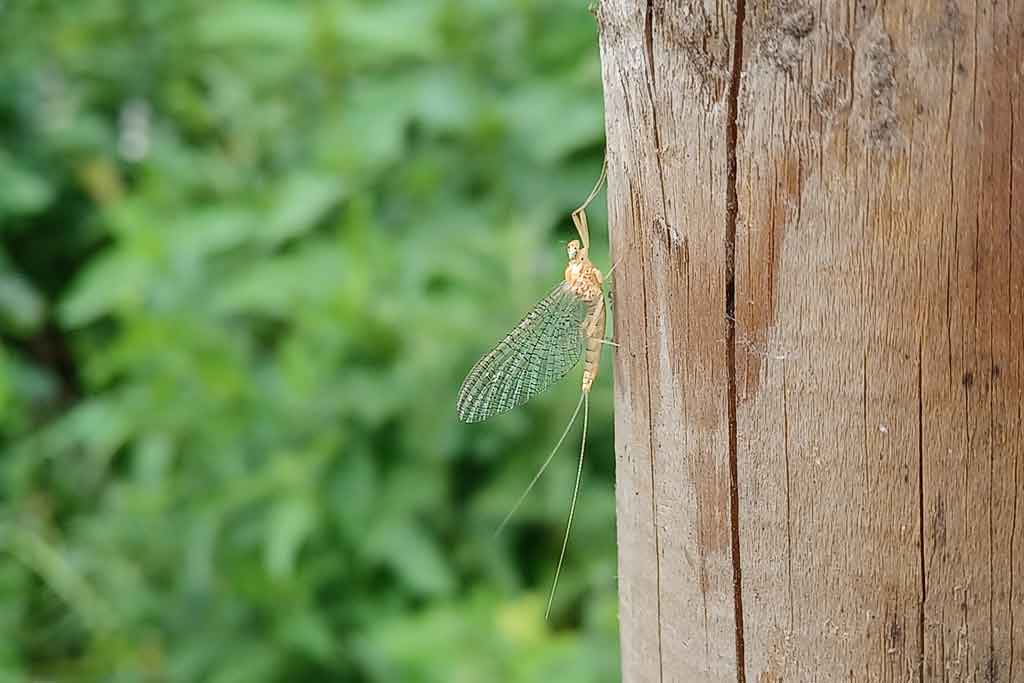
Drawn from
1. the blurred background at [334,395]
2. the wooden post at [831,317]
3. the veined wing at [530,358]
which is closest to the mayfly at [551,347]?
the veined wing at [530,358]

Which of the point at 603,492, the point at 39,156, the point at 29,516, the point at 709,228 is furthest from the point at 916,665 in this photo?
the point at 39,156

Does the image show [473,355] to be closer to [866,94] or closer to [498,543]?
[498,543]

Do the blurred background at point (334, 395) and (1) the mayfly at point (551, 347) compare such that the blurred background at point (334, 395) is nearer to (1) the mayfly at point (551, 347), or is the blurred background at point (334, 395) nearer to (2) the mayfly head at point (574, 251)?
(1) the mayfly at point (551, 347)

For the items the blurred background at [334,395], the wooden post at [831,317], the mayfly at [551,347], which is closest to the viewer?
the wooden post at [831,317]

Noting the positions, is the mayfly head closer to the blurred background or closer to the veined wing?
the veined wing

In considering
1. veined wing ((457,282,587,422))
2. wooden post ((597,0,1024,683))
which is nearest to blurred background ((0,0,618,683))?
veined wing ((457,282,587,422))

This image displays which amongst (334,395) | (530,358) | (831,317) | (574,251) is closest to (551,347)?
Result: (530,358)
